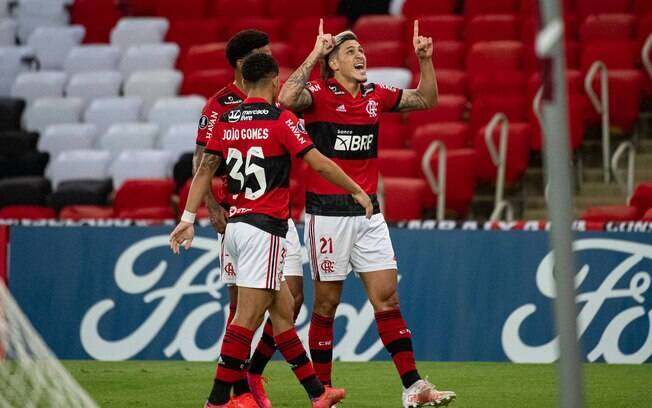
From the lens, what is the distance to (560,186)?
155 inches

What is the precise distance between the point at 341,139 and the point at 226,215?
896 millimetres

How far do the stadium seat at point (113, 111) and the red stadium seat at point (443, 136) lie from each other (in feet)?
14.0

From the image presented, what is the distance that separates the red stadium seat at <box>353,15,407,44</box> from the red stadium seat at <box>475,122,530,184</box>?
2.73 meters

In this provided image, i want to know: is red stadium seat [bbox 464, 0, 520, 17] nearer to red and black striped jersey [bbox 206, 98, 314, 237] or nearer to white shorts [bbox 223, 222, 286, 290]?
red and black striped jersey [bbox 206, 98, 314, 237]

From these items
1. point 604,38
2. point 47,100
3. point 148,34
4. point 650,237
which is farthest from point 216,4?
point 650,237

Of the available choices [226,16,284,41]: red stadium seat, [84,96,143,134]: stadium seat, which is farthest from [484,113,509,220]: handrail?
[84,96,143,134]: stadium seat

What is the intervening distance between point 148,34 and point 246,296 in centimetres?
1126

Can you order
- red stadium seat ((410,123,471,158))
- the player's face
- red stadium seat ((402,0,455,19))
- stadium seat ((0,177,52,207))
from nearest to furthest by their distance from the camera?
the player's face → red stadium seat ((410,123,471,158)) → stadium seat ((0,177,52,207)) → red stadium seat ((402,0,455,19))

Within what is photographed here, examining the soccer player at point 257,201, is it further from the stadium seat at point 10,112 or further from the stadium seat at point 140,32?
the stadium seat at point 140,32

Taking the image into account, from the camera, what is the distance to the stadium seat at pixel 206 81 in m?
15.9

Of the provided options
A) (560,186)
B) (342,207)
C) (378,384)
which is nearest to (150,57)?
(378,384)

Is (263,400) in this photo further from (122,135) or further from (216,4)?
(216,4)

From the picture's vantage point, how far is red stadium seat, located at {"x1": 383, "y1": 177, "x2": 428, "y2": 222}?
12836 mm

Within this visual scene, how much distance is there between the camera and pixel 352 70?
7922mm
